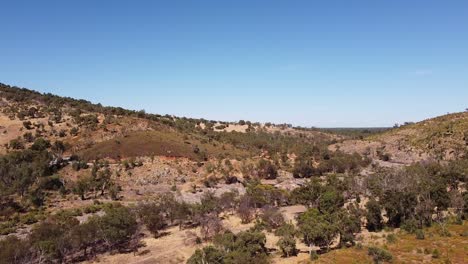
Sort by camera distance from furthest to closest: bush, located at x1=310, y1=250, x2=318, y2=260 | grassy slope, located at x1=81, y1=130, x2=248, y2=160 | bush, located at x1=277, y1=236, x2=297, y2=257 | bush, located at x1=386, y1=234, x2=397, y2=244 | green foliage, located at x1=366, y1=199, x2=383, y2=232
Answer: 1. grassy slope, located at x1=81, y1=130, x2=248, y2=160
2. green foliage, located at x1=366, y1=199, x2=383, y2=232
3. bush, located at x1=386, y1=234, x2=397, y2=244
4. bush, located at x1=277, y1=236, x2=297, y2=257
5. bush, located at x1=310, y1=250, x2=318, y2=260

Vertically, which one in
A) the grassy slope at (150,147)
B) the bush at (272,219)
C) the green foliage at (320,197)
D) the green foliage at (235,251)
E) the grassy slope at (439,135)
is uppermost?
the grassy slope at (439,135)

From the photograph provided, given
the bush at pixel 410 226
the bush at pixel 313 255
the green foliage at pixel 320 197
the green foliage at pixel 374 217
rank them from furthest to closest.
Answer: the green foliage at pixel 320 197 → the green foliage at pixel 374 217 → the bush at pixel 410 226 → the bush at pixel 313 255

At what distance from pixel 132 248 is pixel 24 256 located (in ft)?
32.2

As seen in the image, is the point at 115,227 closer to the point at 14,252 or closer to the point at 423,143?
the point at 14,252

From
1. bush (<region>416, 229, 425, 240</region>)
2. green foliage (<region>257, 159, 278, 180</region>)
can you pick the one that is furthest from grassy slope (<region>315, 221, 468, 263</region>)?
green foliage (<region>257, 159, 278, 180</region>)

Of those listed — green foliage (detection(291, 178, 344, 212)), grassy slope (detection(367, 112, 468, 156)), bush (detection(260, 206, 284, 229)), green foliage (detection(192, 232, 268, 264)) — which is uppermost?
grassy slope (detection(367, 112, 468, 156))

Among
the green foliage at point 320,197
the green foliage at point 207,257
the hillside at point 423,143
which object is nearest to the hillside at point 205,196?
the green foliage at point 207,257

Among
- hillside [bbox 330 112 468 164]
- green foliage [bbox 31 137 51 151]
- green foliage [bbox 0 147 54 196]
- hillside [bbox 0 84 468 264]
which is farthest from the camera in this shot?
hillside [bbox 330 112 468 164]

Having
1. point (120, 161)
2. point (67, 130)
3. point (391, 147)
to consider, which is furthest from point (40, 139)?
point (391, 147)

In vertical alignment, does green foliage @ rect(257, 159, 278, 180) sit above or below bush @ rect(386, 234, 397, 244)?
above

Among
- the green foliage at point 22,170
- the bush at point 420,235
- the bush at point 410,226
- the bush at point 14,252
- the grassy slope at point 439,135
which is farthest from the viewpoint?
the grassy slope at point 439,135

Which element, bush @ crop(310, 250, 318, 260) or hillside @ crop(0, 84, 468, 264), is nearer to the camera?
bush @ crop(310, 250, 318, 260)

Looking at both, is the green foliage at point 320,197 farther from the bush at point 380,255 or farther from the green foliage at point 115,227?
the green foliage at point 115,227

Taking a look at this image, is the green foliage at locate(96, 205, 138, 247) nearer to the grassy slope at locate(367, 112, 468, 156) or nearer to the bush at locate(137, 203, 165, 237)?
the bush at locate(137, 203, 165, 237)
